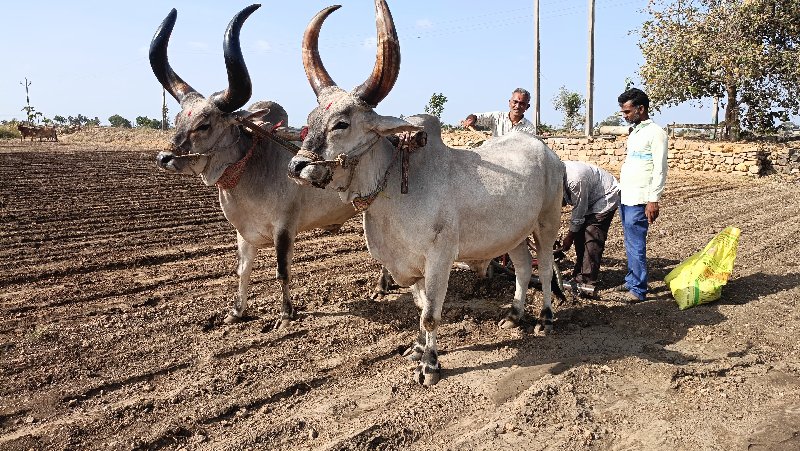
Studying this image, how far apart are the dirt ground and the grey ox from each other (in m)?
0.74

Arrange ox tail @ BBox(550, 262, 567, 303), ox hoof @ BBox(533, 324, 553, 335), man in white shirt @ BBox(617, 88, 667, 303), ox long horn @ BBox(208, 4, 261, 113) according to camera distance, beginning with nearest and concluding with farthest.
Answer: ox long horn @ BBox(208, 4, 261, 113), ox hoof @ BBox(533, 324, 553, 335), man in white shirt @ BBox(617, 88, 667, 303), ox tail @ BBox(550, 262, 567, 303)

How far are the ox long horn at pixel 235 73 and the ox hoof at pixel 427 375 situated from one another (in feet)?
8.58

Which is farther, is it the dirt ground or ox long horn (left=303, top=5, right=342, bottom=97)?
ox long horn (left=303, top=5, right=342, bottom=97)

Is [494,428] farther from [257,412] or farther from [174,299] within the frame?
[174,299]

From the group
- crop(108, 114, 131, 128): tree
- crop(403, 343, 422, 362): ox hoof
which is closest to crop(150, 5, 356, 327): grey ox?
crop(403, 343, 422, 362): ox hoof

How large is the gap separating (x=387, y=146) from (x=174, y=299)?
3.23 m

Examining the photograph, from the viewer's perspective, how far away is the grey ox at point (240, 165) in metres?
4.99

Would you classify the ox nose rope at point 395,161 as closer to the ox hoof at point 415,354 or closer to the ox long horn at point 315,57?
the ox long horn at point 315,57

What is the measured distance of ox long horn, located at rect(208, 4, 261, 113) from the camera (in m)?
4.94

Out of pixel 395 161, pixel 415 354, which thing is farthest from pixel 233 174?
pixel 415 354

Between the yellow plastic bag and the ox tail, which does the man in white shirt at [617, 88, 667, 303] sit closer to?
the yellow plastic bag

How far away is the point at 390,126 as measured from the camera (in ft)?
13.0

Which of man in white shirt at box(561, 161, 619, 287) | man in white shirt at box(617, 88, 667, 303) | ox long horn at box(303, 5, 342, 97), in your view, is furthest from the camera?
man in white shirt at box(561, 161, 619, 287)

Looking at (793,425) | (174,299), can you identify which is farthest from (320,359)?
(793,425)
